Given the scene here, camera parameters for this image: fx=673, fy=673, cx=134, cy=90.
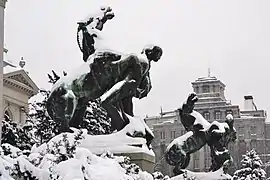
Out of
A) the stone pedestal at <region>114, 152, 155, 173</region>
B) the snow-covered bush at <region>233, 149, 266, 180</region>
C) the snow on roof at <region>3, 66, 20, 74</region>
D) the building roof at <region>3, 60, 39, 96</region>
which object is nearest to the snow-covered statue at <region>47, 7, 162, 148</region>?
the stone pedestal at <region>114, 152, 155, 173</region>

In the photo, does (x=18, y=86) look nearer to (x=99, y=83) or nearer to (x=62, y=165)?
(x=99, y=83)

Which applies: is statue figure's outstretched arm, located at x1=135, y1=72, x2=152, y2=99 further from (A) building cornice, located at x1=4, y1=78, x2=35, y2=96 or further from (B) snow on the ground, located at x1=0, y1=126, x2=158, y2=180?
(A) building cornice, located at x1=4, y1=78, x2=35, y2=96

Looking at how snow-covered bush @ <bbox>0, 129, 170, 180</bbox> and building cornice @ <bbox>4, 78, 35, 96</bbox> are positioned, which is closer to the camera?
snow-covered bush @ <bbox>0, 129, 170, 180</bbox>

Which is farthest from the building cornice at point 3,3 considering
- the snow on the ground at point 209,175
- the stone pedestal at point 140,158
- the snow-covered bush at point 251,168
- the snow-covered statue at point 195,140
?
the snow-covered bush at point 251,168

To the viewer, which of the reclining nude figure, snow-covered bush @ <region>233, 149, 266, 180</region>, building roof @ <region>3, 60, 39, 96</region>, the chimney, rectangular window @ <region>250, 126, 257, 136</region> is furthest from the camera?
the chimney

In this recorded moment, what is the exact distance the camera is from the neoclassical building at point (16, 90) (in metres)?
48.0

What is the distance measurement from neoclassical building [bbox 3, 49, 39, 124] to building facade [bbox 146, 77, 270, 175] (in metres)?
24.8

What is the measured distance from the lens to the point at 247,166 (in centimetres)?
3550

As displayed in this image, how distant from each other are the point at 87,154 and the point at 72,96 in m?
3.09

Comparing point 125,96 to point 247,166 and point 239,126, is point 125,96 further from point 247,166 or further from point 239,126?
point 239,126

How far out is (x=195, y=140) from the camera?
659 inches

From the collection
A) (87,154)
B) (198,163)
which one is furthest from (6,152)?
(198,163)

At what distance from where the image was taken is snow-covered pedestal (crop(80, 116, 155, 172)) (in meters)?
11.8

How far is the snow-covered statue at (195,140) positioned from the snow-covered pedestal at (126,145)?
164 inches
